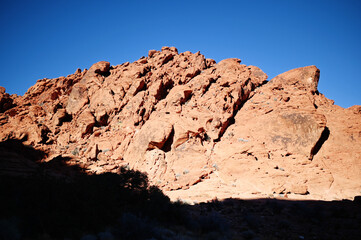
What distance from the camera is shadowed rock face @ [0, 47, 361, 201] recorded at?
12.4 m

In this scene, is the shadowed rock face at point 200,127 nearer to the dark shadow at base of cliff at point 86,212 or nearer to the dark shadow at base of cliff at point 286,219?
the dark shadow at base of cliff at point 286,219

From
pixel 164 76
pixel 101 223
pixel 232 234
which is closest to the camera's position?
pixel 101 223

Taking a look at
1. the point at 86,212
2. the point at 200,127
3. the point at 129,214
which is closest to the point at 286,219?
the point at 129,214

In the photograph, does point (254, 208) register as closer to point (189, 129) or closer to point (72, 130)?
point (189, 129)

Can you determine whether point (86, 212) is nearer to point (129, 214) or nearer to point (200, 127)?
point (129, 214)

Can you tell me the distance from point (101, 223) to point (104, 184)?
2531 millimetres

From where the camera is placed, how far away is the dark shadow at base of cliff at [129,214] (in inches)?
178

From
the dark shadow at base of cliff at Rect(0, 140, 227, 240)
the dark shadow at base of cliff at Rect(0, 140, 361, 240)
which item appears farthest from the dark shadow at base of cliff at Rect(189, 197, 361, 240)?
the dark shadow at base of cliff at Rect(0, 140, 227, 240)

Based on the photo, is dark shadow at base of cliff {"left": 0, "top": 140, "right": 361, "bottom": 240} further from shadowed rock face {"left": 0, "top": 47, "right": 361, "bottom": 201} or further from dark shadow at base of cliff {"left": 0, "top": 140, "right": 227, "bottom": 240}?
shadowed rock face {"left": 0, "top": 47, "right": 361, "bottom": 201}

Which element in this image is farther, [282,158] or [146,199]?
[282,158]

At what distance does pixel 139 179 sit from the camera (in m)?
8.76

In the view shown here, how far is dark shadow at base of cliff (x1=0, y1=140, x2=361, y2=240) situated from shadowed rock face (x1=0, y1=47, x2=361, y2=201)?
2775 mm

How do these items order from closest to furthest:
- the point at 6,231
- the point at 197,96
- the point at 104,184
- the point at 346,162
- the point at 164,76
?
the point at 6,231 < the point at 104,184 < the point at 346,162 < the point at 197,96 < the point at 164,76

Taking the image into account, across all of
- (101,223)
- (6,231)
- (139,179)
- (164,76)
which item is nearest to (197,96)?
(164,76)
